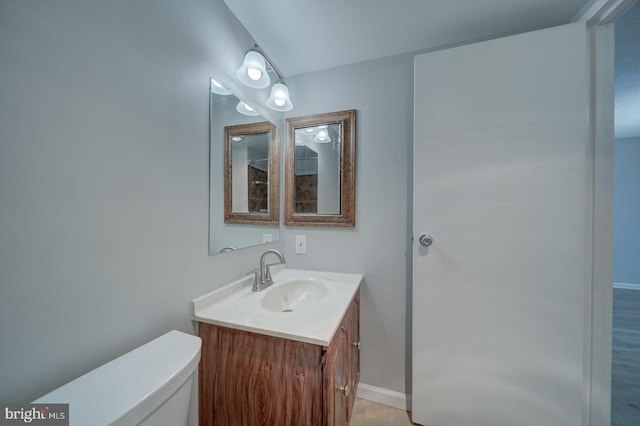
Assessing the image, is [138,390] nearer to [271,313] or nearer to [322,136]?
[271,313]

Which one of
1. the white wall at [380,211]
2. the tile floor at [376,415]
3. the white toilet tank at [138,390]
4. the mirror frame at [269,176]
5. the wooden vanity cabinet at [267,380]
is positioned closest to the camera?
the white toilet tank at [138,390]

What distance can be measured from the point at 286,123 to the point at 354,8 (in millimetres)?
742

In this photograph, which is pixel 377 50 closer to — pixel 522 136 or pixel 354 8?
pixel 354 8

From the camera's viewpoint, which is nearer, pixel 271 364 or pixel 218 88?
pixel 271 364

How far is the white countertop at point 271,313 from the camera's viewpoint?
0.74 metres

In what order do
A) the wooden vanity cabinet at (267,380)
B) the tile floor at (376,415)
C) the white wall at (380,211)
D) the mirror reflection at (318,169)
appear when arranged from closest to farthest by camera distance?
the wooden vanity cabinet at (267,380)
the tile floor at (376,415)
the white wall at (380,211)
the mirror reflection at (318,169)

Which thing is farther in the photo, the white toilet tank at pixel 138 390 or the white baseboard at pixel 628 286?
the white baseboard at pixel 628 286

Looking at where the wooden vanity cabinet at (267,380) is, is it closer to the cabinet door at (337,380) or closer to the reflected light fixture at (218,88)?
the cabinet door at (337,380)

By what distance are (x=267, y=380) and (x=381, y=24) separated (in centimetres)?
175

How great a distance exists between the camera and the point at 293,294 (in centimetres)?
129

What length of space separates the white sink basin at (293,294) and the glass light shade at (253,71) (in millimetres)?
1104

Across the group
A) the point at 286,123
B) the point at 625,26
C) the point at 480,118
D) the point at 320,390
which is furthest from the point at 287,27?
the point at 625,26

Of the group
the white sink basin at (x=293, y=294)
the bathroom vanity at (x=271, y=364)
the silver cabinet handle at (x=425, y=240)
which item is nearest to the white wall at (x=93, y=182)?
the bathroom vanity at (x=271, y=364)

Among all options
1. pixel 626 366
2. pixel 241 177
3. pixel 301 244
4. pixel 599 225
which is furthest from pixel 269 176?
pixel 626 366
